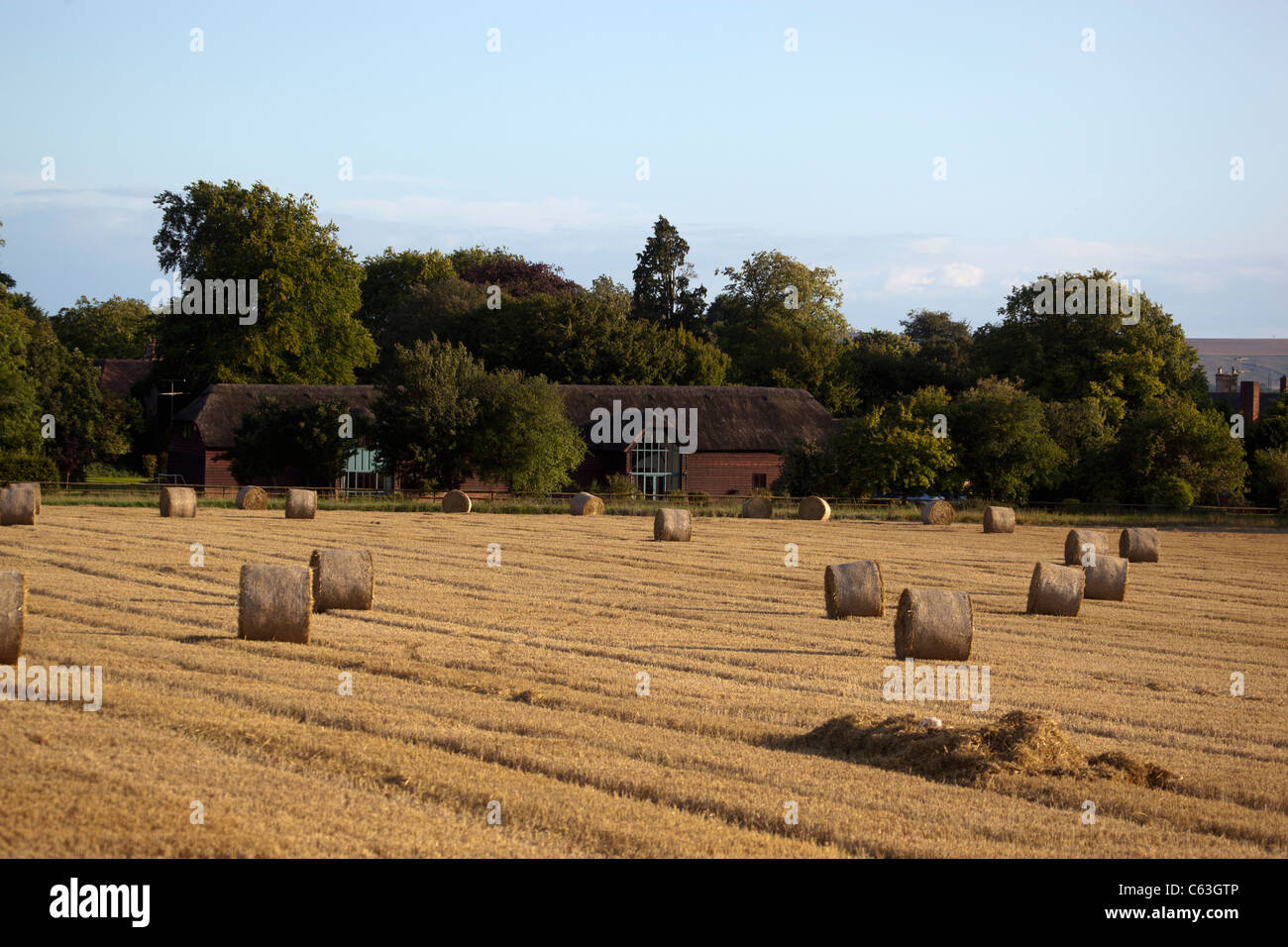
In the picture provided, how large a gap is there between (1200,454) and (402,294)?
55.2 meters

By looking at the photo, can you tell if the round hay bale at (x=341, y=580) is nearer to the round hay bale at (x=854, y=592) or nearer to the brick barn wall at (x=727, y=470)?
the round hay bale at (x=854, y=592)

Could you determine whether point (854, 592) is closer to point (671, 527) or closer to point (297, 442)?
point (671, 527)

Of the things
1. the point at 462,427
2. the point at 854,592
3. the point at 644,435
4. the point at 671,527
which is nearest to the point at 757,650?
the point at 854,592

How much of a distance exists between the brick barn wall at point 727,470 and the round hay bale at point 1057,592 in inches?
1737

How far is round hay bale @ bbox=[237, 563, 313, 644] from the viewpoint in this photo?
1382cm

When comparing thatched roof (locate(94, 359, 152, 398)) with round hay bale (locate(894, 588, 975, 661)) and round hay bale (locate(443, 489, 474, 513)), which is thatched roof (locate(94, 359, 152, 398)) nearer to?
round hay bale (locate(443, 489, 474, 513))

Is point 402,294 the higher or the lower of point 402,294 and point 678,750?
the higher

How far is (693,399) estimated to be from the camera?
64.9 meters

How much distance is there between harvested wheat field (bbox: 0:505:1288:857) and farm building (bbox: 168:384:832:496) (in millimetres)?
40123

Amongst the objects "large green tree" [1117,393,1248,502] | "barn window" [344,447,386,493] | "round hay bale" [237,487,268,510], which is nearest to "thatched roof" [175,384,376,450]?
"barn window" [344,447,386,493]

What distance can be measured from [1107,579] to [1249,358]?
9160 centimetres
